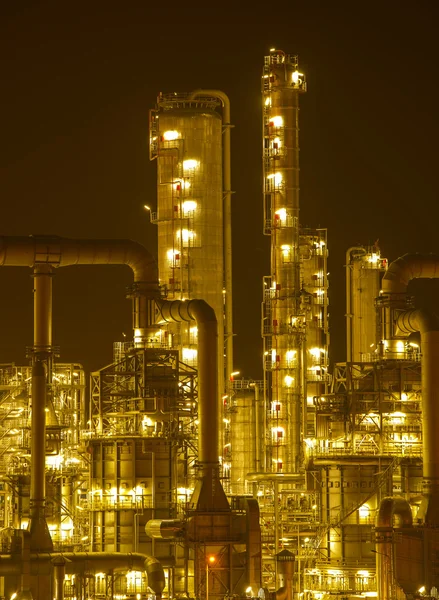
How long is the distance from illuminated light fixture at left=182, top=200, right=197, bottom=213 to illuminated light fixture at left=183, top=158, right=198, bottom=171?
4.50 feet

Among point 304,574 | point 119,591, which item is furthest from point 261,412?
point 119,591

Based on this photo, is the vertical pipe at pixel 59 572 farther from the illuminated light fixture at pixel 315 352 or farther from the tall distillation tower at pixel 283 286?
the illuminated light fixture at pixel 315 352

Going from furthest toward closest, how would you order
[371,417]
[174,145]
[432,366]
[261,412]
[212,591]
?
1. [261,412]
2. [174,145]
3. [371,417]
4. [432,366]
5. [212,591]

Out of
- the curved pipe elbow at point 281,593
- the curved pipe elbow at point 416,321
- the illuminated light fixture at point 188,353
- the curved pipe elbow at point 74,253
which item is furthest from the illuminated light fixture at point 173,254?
the curved pipe elbow at point 281,593

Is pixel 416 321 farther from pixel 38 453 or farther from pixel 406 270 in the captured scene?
pixel 38 453

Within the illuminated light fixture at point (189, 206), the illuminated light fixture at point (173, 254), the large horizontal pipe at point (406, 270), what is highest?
the illuminated light fixture at point (189, 206)

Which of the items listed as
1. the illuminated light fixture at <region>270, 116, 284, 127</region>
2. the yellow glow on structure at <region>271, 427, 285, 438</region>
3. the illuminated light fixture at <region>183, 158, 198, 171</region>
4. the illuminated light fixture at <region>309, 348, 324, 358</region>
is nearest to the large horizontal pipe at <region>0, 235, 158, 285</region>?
the illuminated light fixture at <region>183, 158, 198, 171</region>

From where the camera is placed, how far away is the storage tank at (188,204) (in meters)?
66.4

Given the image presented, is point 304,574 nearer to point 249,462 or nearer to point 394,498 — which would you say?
point 394,498

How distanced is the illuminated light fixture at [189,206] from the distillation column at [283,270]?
3041 millimetres

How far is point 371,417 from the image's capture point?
6172cm

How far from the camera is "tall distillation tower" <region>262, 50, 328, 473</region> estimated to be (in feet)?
218

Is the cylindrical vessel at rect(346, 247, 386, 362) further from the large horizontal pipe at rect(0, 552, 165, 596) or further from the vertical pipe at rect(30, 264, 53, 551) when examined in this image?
the vertical pipe at rect(30, 264, 53, 551)

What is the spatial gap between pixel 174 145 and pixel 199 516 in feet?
61.5
